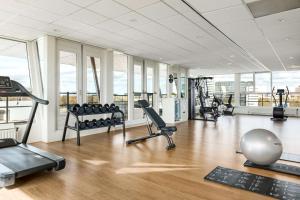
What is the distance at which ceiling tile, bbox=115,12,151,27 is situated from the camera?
142 inches

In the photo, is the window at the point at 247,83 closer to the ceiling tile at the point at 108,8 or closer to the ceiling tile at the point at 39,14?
the ceiling tile at the point at 108,8

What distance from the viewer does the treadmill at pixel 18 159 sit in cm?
237

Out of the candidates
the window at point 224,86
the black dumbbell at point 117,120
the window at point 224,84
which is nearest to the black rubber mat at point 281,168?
the black dumbbell at point 117,120

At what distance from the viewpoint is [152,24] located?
4.07 m

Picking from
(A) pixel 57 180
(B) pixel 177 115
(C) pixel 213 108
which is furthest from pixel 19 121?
(C) pixel 213 108

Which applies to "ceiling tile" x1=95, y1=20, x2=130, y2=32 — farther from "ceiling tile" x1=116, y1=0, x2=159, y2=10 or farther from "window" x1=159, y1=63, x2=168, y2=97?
"window" x1=159, y1=63, x2=168, y2=97

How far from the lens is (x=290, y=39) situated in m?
5.14

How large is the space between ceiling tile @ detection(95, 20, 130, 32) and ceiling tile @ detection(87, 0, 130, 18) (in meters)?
0.34

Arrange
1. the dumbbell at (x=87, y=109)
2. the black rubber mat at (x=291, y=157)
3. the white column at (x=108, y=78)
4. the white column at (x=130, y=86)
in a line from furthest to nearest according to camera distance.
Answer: the white column at (x=130, y=86) → the white column at (x=108, y=78) → the dumbbell at (x=87, y=109) → the black rubber mat at (x=291, y=157)

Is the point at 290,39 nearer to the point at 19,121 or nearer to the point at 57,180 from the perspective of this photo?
the point at 57,180

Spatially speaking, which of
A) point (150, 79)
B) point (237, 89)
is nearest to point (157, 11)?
point (150, 79)

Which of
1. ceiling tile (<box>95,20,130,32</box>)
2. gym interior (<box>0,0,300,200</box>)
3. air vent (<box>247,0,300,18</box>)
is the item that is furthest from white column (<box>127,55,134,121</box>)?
air vent (<box>247,0,300,18</box>)

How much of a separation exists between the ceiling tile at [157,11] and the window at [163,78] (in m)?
5.08

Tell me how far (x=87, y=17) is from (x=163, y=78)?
5545 millimetres
